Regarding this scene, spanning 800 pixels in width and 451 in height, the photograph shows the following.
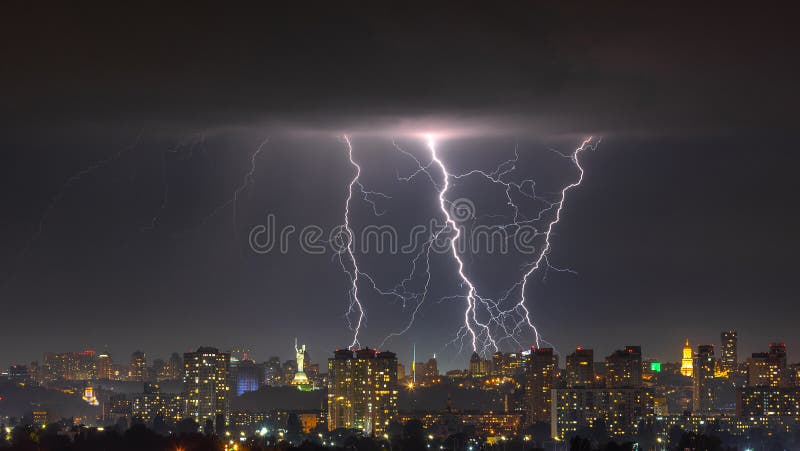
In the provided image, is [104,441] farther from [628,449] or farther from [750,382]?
[750,382]

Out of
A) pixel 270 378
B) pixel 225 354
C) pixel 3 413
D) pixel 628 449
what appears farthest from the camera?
pixel 270 378

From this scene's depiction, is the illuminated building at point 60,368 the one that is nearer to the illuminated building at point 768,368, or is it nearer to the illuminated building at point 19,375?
the illuminated building at point 19,375

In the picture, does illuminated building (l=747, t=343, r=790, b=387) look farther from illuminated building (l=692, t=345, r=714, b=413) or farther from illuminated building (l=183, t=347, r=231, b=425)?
illuminated building (l=183, t=347, r=231, b=425)

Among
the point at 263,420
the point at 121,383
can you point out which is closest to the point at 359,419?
the point at 263,420

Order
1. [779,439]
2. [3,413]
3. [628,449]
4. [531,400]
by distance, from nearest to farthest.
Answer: [628,449]
[779,439]
[531,400]
[3,413]

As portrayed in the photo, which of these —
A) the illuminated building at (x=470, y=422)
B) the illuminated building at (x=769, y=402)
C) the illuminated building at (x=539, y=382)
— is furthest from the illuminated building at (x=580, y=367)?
the illuminated building at (x=769, y=402)

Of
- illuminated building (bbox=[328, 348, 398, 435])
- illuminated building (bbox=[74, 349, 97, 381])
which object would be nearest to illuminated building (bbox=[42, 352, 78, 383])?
illuminated building (bbox=[74, 349, 97, 381])
